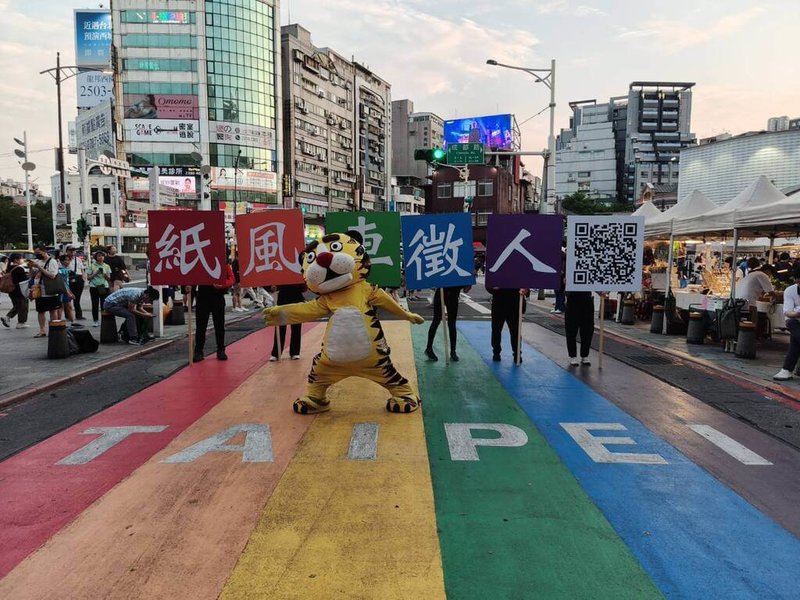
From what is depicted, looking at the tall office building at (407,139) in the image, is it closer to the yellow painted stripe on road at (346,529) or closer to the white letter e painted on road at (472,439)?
the white letter e painted on road at (472,439)

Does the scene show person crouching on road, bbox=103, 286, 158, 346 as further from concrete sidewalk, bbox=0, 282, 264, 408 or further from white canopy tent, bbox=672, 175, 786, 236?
white canopy tent, bbox=672, 175, 786, 236

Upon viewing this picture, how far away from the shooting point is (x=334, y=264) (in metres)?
5.59

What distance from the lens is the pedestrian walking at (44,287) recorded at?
10922 millimetres

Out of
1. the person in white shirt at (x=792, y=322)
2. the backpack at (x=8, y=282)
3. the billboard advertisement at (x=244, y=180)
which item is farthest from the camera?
the billboard advertisement at (x=244, y=180)

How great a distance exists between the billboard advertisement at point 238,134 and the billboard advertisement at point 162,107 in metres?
2.56

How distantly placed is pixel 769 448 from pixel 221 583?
5.03 m

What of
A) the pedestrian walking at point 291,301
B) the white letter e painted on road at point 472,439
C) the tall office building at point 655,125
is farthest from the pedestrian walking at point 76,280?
the tall office building at point 655,125

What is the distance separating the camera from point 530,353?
977cm

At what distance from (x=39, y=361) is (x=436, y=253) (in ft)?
22.0

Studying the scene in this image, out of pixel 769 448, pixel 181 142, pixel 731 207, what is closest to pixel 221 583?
pixel 769 448

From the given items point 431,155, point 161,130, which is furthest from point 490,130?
point 431,155

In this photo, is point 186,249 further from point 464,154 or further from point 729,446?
point 464,154

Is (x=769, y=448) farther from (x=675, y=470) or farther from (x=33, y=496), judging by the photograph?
(x=33, y=496)

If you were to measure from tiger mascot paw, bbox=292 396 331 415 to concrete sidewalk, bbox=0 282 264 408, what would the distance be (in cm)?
356
